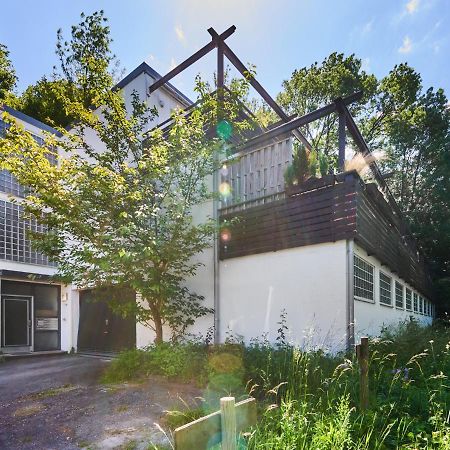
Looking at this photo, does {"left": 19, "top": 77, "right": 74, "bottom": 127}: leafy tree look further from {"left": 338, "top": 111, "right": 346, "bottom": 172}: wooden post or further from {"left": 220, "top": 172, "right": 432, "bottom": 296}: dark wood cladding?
{"left": 338, "top": 111, "right": 346, "bottom": 172}: wooden post

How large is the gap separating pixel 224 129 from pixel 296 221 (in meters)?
3.26

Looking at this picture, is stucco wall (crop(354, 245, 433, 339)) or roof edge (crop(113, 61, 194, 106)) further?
roof edge (crop(113, 61, 194, 106))

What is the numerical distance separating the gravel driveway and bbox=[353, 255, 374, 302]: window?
377 centimetres

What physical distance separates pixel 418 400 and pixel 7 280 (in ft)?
44.7

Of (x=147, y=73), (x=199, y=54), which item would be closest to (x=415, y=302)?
(x=199, y=54)

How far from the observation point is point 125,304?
798 cm

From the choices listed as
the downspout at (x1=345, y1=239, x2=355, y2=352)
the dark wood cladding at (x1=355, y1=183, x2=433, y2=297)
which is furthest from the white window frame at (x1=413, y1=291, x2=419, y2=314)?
the downspout at (x1=345, y1=239, x2=355, y2=352)

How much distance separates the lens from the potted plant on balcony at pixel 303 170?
24.6 ft

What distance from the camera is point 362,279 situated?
7.65 meters

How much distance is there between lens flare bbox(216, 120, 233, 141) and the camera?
8.90m

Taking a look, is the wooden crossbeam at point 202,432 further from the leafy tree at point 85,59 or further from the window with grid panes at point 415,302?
the window with grid panes at point 415,302

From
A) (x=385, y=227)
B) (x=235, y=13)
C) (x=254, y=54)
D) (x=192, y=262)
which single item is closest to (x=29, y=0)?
(x=235, y=13)

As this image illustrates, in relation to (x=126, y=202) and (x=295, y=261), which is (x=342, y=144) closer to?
(x=295, y=261)

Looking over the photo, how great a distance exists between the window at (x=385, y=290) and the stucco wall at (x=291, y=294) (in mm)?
3197
